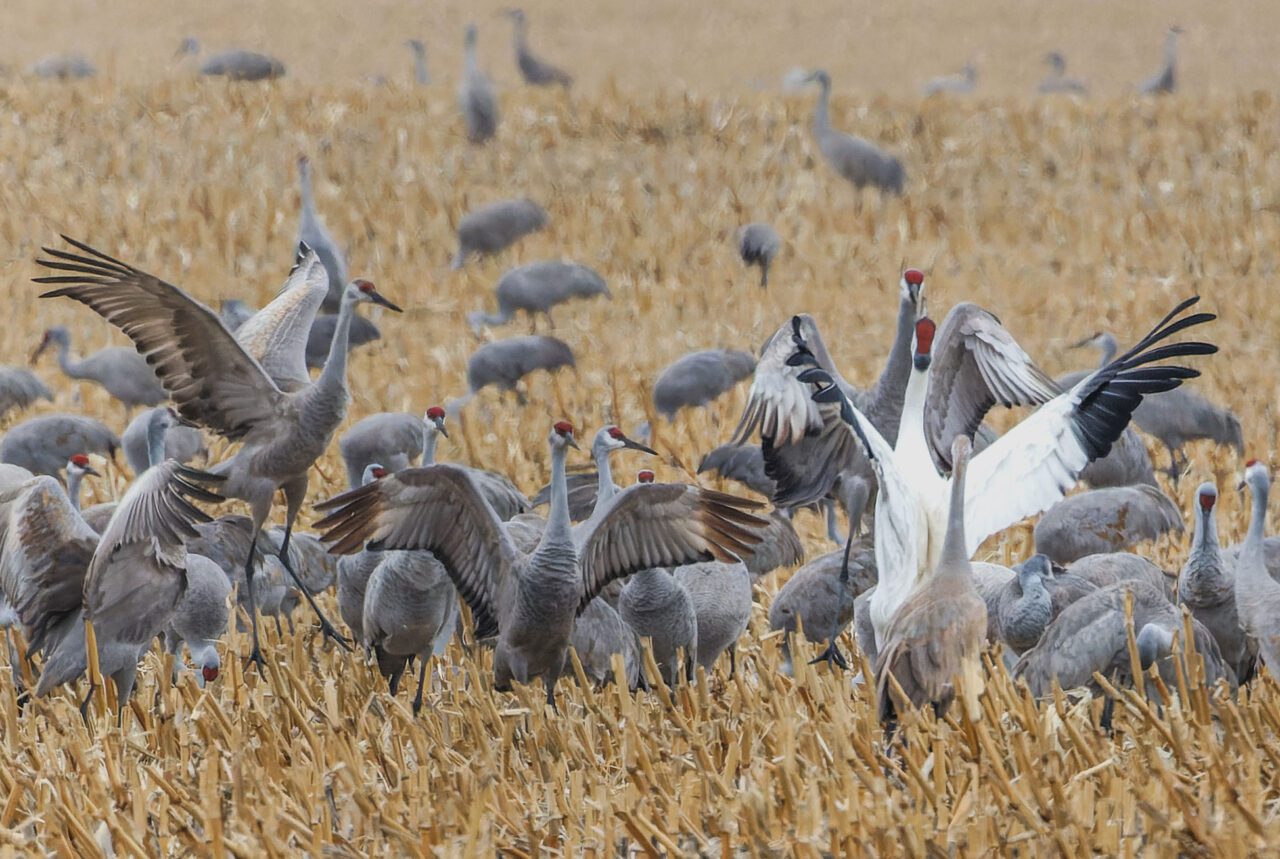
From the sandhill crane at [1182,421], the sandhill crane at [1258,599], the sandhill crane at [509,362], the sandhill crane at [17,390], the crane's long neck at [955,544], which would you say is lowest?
the sandhill crane at [17,390]

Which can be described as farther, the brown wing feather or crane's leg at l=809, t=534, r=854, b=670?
crane's leg at l=809, t=534, r=854, b=670

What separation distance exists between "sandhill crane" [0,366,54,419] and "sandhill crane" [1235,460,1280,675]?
633 centimetres

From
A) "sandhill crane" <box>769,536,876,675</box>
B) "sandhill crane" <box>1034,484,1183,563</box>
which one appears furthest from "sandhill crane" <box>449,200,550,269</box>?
"sandhill crane" <box>769,536,876,675</box>

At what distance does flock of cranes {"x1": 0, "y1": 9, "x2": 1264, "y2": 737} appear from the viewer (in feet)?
14.5

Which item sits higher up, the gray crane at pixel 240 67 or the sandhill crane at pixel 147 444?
the gray crane at pixel 240 67

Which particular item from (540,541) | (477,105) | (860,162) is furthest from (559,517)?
(477,105)

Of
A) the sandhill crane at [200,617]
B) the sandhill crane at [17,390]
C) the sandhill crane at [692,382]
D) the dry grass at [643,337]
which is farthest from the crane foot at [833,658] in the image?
the sandhill crane at [17,390]

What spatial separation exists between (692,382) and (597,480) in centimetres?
267

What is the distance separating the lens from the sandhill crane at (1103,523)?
629 cm

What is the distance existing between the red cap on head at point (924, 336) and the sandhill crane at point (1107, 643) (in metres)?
0.76

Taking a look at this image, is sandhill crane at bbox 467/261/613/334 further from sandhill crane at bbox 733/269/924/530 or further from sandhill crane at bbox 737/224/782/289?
sandhill crane at bbox 733/269/924/530

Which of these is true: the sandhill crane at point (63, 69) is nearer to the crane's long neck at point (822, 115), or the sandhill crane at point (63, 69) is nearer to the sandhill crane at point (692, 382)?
the crane's long neck at point (822, 115)

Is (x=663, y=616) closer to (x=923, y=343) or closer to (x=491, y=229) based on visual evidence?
(x=923, y=343)

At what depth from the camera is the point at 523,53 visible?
19.4 m
